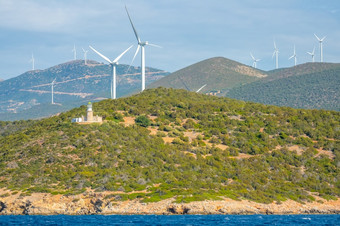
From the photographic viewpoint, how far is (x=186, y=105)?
141 metres

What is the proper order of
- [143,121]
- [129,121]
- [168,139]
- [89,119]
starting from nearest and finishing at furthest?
[168,139], [89,119], [143,121], [129,121]

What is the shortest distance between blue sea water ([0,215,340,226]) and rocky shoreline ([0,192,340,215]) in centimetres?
322

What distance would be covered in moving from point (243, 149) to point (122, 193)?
3206 centimetres

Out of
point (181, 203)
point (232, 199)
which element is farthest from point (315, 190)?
point (181, 203)

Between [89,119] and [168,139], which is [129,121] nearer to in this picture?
[89,119]

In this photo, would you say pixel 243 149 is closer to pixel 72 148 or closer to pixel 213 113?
pixel 213 113

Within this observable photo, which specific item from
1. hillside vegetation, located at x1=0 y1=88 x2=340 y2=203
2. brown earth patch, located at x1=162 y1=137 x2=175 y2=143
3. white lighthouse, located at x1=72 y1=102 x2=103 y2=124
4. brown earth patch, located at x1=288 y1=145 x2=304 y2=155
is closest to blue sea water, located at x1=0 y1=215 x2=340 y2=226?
hillside vegetation, located at x1=0 y1=88 x2=340 y2=203

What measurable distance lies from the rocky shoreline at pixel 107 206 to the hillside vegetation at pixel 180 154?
2.31 meters

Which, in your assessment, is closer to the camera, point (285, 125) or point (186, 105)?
point (285, 125)

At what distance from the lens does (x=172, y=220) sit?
7700 centimetres

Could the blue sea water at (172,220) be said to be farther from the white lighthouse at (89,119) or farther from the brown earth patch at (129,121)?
the brown earth patch at (129,121)

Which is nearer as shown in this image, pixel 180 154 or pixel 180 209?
pixel 180 209

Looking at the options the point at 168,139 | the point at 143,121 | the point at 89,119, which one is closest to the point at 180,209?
the point at 168,139

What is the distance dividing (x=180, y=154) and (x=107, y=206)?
86.2ft
